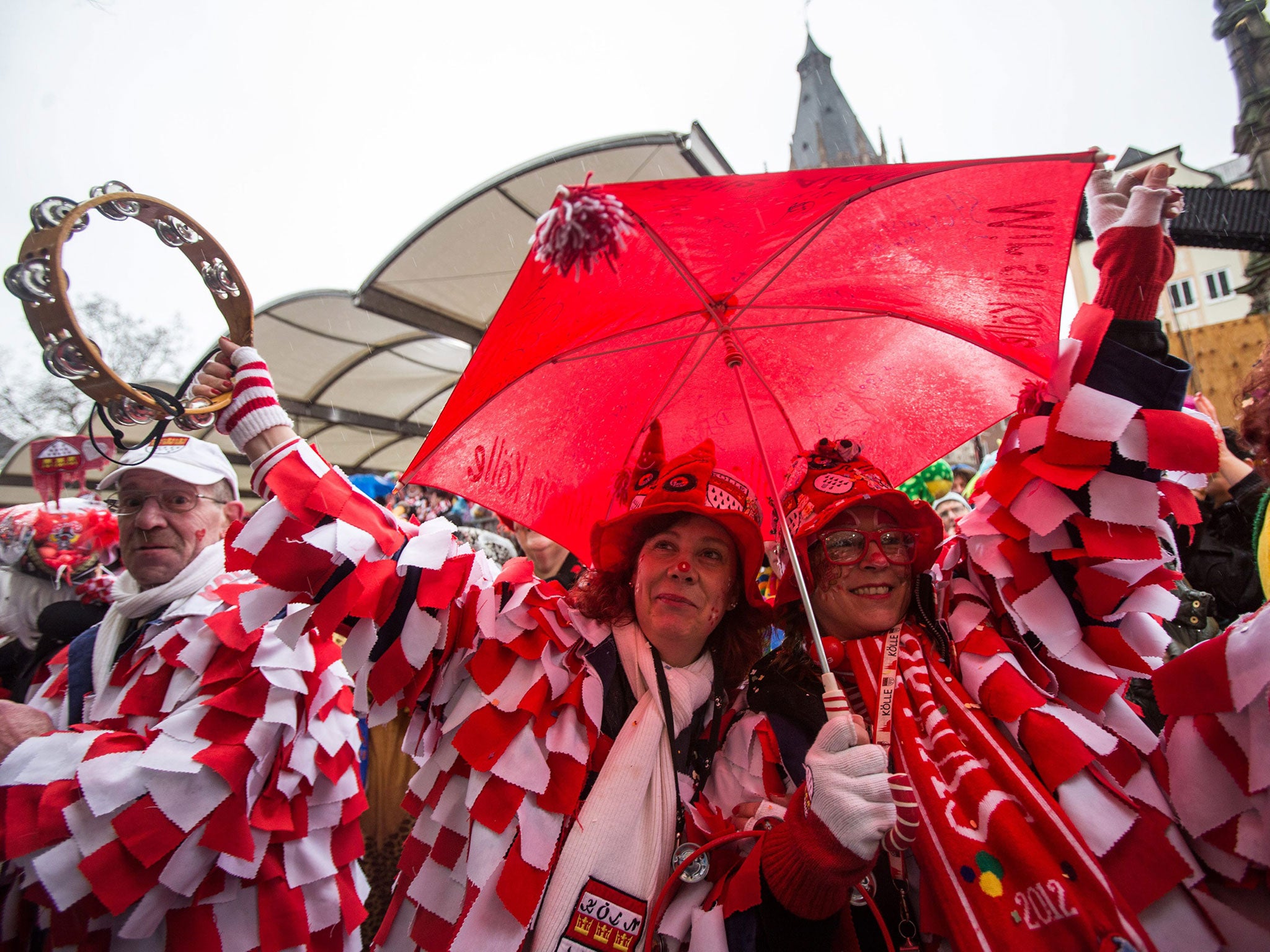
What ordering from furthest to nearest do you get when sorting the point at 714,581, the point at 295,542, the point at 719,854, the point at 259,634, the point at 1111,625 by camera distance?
the point at 259,634 → the point at 714,581 → the point at 1111,625 → the point at 719,854 → the point at 295,542

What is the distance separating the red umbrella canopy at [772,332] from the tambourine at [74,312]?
1.96 feet

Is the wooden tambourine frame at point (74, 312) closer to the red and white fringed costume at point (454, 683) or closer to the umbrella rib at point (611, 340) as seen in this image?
the red and white fringed costume at point (454, 683)

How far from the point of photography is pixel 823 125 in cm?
3944

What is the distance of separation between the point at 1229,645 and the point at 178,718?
2472 millimetres

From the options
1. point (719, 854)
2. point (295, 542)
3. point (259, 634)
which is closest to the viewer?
point (295, 542)

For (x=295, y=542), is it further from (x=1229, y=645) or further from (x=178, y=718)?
(x=1229, y=645)

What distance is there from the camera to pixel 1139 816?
1322 millimetres

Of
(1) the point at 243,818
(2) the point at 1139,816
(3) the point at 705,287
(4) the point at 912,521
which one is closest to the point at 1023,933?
(2) the point at 1139,816

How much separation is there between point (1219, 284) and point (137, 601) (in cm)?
2862

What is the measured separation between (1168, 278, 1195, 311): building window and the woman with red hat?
2641cm

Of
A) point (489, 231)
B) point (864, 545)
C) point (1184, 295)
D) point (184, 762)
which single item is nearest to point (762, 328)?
point (864, 545)

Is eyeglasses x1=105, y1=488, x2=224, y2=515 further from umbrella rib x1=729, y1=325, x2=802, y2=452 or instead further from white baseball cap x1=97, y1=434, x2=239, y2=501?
umbrella rib x1=729, y1=325, x2=802, y2=452

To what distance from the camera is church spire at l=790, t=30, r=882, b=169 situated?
38156 mm

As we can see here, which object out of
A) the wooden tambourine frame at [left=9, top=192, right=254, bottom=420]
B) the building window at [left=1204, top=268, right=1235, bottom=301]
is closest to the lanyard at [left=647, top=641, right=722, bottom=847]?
the wooden tambourine frame at [left=9, top=192, right=254, bottom=420]
